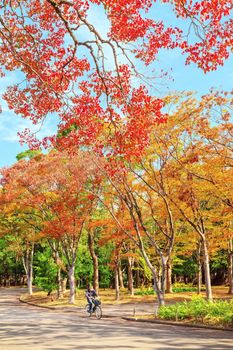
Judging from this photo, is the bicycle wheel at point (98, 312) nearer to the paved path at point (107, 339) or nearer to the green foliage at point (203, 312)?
the green foliage at point (203, 312)

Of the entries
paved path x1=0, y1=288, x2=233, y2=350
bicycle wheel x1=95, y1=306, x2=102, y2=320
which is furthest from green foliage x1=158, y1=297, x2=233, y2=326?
bicycle wheel x1=95, y1=306, x2=102, y2=320

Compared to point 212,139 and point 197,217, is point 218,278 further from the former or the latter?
point 212,139

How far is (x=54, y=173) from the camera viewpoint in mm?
29938

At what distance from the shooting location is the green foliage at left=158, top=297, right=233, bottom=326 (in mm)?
17158

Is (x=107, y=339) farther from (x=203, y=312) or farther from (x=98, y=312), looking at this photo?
(x=98, y=312)

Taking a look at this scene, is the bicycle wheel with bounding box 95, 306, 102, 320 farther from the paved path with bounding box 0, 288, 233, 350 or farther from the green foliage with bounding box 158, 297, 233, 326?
the paved path with bounding box 0, 288, 233, 350

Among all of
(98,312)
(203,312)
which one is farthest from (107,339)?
(98,312)

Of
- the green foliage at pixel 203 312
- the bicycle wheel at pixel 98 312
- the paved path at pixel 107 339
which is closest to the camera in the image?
the paved path at pixel 107 339

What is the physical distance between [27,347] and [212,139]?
14.9 m

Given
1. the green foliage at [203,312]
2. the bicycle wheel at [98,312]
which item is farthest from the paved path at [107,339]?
the bicycle wheel at [98,312]

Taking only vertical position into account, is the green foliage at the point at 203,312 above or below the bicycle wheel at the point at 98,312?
above

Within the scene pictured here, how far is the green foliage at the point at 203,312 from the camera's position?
17158 mm

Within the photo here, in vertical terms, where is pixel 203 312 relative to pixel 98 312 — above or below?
above

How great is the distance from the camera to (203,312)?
18.2 metres
